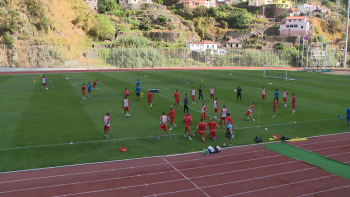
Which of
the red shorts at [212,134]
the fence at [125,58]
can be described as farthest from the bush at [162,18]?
the red shorts at [212,134]

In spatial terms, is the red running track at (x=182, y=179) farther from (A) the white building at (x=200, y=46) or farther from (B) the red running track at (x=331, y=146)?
(A) the white building at (x=200, y=46)

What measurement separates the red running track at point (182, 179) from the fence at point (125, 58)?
49087mm

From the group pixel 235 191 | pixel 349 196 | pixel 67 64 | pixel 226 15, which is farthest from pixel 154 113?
pixel 226 15

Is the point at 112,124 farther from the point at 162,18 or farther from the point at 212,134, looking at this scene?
the point at 162,18

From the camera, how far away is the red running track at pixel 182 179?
1152 centimetres

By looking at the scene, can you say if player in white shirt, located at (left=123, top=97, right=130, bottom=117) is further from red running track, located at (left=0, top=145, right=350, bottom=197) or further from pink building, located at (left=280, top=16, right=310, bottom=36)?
pink building, located at (left=280, top=16, right=310, bottom=36)

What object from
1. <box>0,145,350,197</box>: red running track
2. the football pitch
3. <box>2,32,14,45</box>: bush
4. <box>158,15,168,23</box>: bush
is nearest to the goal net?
the football pitch

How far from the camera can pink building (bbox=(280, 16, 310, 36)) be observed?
121 metres

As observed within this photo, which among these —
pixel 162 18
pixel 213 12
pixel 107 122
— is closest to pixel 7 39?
pixel 162 18

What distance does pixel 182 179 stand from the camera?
12.6 meters

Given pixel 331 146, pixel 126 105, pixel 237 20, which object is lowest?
pixel 331 146

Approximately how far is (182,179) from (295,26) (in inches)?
4897

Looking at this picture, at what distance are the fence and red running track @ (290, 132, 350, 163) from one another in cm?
4262

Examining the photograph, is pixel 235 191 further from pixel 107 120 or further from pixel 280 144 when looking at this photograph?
pixel 107 120
